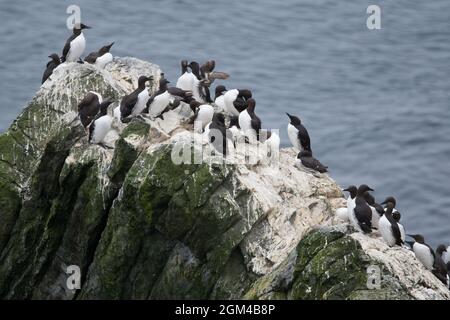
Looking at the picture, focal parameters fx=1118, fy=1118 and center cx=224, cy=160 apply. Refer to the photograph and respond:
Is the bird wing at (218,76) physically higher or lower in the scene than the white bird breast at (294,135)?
higher

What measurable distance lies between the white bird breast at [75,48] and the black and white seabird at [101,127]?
8.82 feet

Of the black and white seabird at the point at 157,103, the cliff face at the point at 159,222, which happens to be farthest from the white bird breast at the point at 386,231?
the black and white seabird at the point at 157,103

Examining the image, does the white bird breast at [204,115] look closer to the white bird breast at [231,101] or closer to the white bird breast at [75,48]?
the white bird breast at [231,101]

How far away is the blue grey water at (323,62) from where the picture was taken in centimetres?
3447

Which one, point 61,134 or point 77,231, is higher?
point 61,134

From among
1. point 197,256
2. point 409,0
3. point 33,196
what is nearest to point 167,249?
point 197,256

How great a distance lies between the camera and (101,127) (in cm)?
1642

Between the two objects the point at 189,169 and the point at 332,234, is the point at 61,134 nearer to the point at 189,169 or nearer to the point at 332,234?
the point at 189,169

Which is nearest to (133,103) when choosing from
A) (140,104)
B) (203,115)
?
(140,104)

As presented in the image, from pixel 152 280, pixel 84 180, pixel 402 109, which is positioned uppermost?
pixel 84 180

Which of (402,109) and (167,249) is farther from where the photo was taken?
(402,109)
